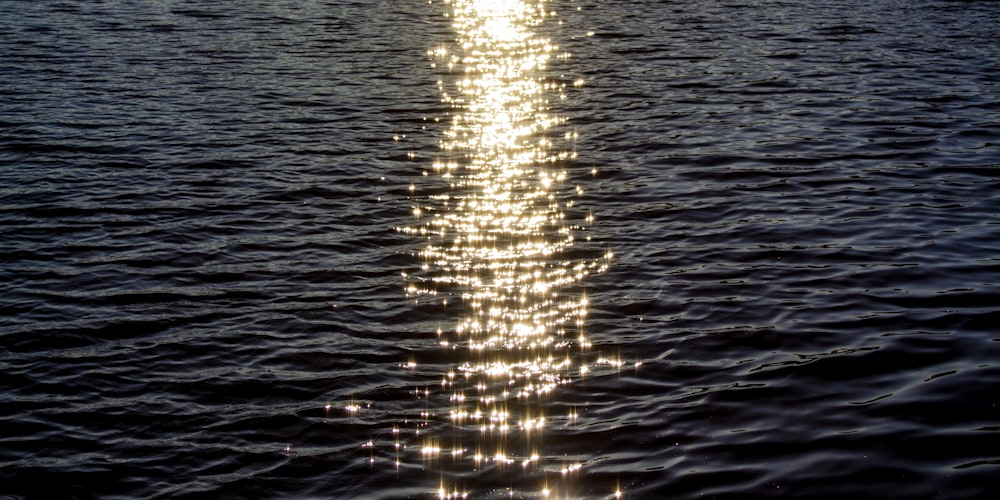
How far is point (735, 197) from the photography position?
778 inches

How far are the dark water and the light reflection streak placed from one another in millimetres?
110

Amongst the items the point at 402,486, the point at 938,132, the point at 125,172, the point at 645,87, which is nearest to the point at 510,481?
the point at 402,486

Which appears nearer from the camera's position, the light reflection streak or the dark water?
the dark water

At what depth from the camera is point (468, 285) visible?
16.4m

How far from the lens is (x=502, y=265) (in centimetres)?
1719

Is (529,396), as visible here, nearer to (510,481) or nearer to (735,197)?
(510,481)

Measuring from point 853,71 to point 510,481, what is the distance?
2231 cm

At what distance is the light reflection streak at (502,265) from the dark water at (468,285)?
0.11m

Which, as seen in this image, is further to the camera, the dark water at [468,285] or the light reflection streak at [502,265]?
the light reflection streak at [502,265]

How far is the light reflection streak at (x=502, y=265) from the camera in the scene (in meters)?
12.3

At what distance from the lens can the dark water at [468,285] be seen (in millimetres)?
11414

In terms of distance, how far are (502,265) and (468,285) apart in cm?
101

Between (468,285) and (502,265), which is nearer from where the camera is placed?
(468,285)

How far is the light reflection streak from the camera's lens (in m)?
12.3
